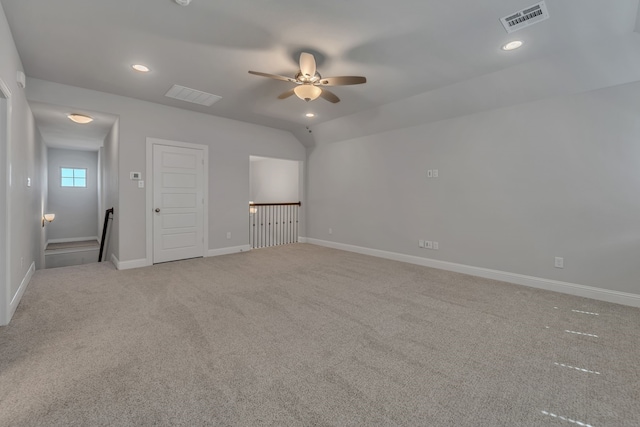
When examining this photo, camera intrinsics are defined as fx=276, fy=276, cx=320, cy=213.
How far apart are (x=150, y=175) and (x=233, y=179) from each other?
5.04 ft

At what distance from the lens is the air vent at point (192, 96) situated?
418cm

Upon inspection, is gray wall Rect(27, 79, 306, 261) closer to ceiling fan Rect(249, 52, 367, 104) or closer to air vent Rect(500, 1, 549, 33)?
ceiling fan Rect(249, 52, 367, 104)

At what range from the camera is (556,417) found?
154cm

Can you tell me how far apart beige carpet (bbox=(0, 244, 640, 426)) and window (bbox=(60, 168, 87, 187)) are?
6773 millimetres

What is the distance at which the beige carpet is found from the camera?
1.56 metres

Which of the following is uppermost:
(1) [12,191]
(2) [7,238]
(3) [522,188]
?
(3) [522,188]

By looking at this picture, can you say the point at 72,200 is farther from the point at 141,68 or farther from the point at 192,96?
the point at 141,68

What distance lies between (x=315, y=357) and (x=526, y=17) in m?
3.44

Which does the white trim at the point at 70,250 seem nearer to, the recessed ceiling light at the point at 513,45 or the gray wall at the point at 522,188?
the gray wall at the point at 522,188

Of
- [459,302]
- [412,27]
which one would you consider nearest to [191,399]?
[459,302]

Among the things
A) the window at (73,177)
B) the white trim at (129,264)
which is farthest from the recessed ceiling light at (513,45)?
the window at (73,177)

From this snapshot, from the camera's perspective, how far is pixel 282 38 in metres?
2.81

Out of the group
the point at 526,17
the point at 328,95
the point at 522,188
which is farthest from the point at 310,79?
the point at 522,188

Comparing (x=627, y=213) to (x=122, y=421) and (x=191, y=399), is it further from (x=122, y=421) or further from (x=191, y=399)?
(x=122, y=421)
